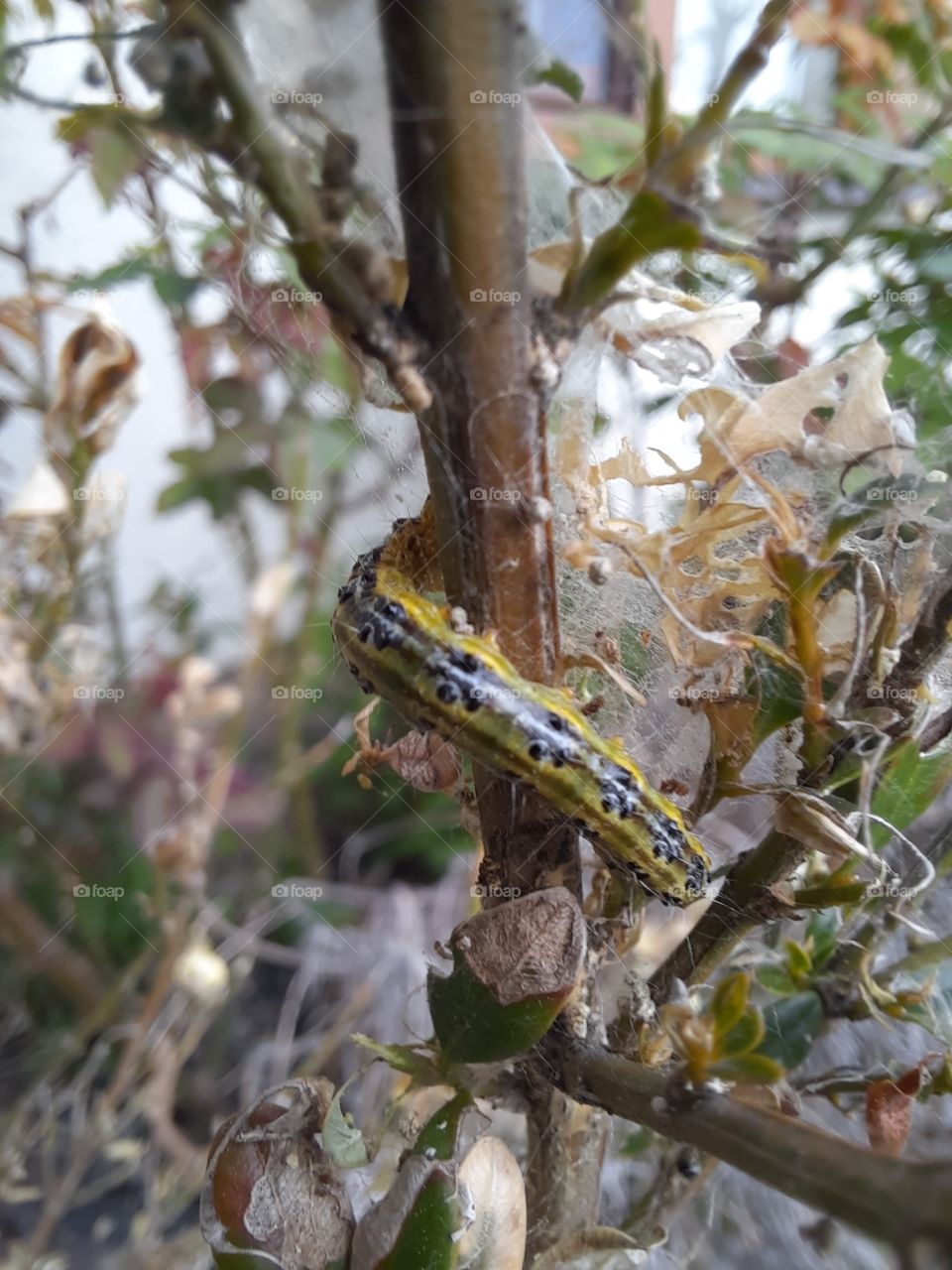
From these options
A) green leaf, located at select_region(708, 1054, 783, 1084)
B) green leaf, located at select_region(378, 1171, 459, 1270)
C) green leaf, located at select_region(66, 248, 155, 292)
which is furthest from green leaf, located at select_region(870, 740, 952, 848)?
green leaf, located at select_region(66, 248, 155, 292)

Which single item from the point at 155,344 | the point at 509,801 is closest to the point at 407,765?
the point at 509,801

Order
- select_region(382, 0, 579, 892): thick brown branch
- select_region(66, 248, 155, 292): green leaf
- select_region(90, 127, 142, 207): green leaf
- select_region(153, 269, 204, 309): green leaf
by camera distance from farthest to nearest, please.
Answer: select_region(153, 269, 204, 309): green leaf, select_region(66, 248, 155, 292): green leaf, select_region(90, 127, 142, 207): green leaf, select_region(382, 0, 579, 892): thick brown branch

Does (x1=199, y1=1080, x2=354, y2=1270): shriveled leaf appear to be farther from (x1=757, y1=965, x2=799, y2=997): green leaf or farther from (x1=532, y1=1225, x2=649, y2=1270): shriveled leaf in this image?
(x1=757, y1=965, x2=799, y2=997): green leaf

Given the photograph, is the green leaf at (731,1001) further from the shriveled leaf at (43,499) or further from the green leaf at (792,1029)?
the shriveled leaf at (43,499)

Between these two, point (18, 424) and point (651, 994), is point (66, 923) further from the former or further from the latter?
point (651, 994)

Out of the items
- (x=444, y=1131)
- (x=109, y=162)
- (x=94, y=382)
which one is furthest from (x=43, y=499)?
(x=444, y=1131)

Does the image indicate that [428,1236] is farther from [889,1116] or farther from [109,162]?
[109,162]

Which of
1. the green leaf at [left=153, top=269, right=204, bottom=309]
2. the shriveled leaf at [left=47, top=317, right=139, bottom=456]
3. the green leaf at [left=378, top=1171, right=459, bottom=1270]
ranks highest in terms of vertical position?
the green leaf at [left=153, top=269, right=204, bottom=309]
